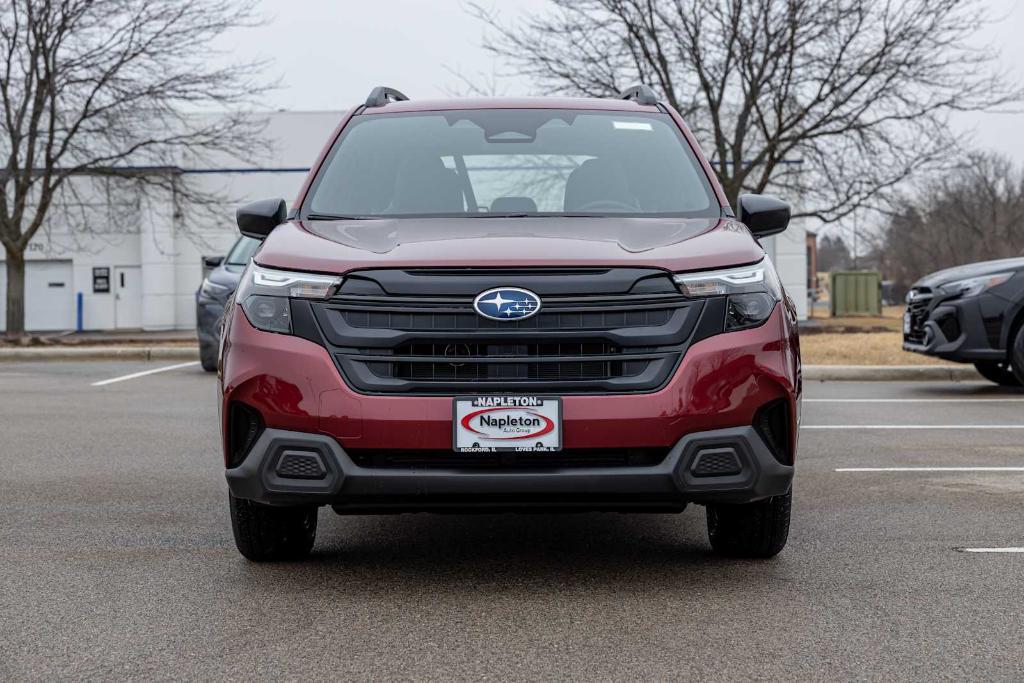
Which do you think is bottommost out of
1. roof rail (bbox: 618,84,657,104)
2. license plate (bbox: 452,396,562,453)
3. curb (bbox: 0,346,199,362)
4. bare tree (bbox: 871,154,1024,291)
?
license plate (bbox: 452,396,562,453)

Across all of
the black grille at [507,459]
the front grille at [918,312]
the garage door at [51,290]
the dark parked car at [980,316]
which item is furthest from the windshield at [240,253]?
the garage door at [51,290]

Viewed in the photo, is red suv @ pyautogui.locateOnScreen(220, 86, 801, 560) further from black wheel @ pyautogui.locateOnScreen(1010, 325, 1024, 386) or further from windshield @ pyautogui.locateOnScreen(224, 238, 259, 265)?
windshield @ pyautogui.locateOnScreen(224, 238, 259, 265)

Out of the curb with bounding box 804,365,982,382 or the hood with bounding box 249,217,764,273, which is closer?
the hood with bounding box 249,217,764,273

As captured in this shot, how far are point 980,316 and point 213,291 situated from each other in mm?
8348

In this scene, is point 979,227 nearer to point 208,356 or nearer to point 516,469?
point 208,356

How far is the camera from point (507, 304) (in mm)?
4434

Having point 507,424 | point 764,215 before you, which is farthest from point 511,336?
point 764,215

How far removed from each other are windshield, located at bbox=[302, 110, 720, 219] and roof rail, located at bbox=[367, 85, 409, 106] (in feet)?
0.57

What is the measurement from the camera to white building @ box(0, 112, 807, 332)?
1518 inches

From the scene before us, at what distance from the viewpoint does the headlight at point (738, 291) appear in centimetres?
451

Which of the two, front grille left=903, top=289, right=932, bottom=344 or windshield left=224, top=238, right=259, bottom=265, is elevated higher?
windshield left=224, top=238, right=259, bottom=265

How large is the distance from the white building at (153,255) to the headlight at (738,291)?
109 ft

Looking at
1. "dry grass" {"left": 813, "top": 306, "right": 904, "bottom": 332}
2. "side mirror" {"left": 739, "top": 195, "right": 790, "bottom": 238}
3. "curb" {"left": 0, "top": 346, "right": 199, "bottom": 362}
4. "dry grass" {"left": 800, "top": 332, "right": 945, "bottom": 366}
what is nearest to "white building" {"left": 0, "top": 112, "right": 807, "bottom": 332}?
A: "dry grass" {"left": 813, "top": 306, "right": 904, "bottom": 332}

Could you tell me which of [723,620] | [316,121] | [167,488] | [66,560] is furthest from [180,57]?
[723,620]
